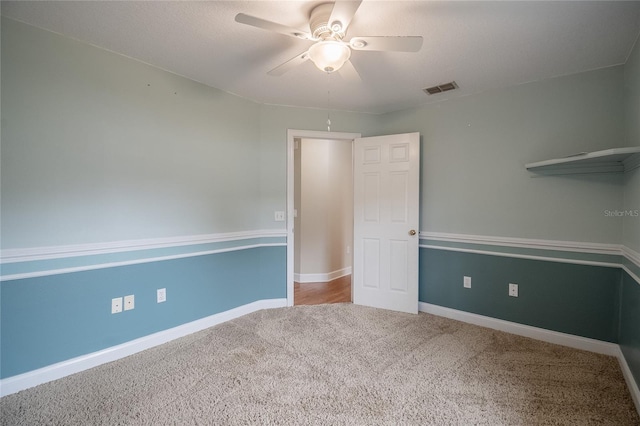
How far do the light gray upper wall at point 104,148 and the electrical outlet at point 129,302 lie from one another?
0.48 m

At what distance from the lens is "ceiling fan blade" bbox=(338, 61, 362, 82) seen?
2.38 metres

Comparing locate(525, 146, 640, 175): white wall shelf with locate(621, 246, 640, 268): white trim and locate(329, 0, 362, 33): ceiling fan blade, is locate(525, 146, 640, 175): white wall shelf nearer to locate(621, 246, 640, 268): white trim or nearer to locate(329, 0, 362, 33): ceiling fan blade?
locate(621, 246, 640, 268): white trim

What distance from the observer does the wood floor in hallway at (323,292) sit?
3734 millimetres

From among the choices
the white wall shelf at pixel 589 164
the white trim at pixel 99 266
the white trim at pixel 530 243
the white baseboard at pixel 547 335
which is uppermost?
the white wall shelf at pixel 589 164

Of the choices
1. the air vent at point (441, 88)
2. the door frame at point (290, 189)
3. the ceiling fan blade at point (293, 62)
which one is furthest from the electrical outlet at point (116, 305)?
the air vent at point (441, 88)

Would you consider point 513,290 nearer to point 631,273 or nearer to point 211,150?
point 631,273

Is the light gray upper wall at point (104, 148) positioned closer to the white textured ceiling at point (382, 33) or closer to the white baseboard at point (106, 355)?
the white textured ceiling at point (382, 33)

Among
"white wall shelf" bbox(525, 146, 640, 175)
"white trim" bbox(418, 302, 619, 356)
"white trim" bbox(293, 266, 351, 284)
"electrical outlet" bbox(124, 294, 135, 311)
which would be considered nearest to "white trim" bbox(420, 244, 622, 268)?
"white trim" bbox(418, 302, 619, 356)

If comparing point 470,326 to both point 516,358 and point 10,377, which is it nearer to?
point 516,358

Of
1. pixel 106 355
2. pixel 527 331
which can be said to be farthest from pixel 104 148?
pixel 527 331

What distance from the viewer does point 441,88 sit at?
285cm

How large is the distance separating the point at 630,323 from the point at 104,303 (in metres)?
3.75

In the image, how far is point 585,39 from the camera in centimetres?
199

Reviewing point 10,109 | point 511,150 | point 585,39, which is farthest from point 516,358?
point 10,109
